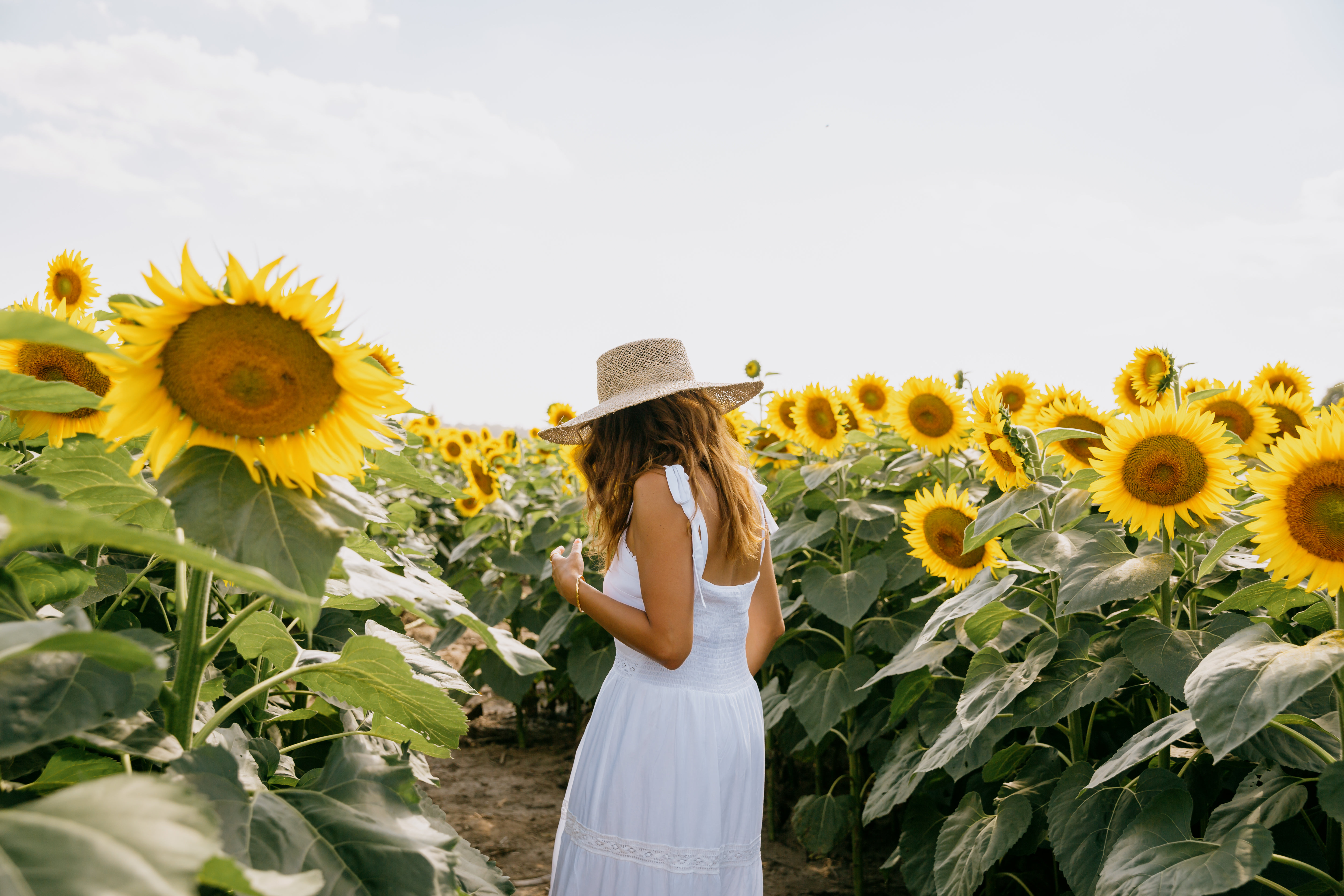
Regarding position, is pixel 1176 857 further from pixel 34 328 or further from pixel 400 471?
pixel 34 328

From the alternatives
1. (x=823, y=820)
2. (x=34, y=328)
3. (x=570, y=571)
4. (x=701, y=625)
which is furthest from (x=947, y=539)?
(x=34, y=328)

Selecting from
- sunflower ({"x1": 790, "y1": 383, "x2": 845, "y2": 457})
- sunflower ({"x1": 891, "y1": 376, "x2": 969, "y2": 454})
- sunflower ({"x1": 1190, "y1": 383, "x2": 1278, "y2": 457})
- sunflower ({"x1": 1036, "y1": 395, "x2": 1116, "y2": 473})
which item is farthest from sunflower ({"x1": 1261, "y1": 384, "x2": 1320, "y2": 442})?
sunflower ({"x1": 790, "y1": 383, "x2": 845, "y2": 457})

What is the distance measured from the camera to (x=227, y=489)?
3.00 feet

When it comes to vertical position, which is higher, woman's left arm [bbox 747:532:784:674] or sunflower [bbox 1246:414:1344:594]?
sunflower [bbox 1246:414:1344:594]

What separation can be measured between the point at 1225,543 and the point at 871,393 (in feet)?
9.93

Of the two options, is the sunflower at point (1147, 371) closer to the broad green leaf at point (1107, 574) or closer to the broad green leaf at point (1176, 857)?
the broad green leaf at point (1107, 574)

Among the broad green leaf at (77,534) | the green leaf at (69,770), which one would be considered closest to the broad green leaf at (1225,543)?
the broad green leaf at (77,534)

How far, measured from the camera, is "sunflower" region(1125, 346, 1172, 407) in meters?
3.32

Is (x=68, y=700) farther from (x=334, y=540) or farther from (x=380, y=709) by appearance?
(x=380, y=709)

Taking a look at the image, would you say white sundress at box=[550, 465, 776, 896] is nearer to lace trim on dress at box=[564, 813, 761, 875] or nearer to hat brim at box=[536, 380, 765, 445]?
lace trim on dress at box=[564, 813, 761, 875]

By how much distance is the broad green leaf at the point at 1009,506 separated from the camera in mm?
2420

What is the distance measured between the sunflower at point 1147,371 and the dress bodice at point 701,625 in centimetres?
172

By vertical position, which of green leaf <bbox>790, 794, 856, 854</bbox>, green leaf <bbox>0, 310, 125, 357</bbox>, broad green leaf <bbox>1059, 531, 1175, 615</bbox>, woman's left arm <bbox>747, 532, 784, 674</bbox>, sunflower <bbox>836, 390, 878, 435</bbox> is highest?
sunflower <bbox>836, 390, 878, 435</bbox>

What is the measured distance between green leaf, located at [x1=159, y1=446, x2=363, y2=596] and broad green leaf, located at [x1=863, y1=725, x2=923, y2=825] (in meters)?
2.52
